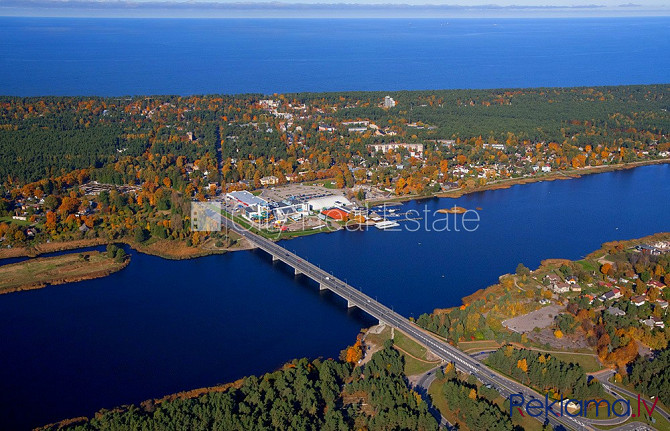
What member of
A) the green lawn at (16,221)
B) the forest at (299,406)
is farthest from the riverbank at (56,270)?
the forest at (299,406)

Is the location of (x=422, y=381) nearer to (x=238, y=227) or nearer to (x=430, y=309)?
(x=430, y=309)

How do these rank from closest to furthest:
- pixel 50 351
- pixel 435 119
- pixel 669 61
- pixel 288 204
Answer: pixel 50 351, pixel 288 204, pixel 435 119, pixel 669 61

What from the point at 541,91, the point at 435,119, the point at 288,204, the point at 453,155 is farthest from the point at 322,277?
the point at 541,91

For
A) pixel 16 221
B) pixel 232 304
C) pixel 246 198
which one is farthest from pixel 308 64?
pixel 232 304

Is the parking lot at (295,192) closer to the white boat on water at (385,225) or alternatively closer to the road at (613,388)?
the white boat on water at (385,225)

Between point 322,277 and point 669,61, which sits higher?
point 669,61

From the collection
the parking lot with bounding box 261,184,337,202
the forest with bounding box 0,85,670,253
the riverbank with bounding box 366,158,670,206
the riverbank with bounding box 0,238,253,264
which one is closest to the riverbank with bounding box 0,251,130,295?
the riverbank with bounding box 0,238,253,264

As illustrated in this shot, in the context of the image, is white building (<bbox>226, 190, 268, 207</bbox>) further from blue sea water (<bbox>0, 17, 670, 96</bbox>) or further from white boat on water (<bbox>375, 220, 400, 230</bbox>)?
blue sea water (<bbox>0, 17, 670, 96</bbox>)

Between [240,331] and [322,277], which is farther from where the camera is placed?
[322,277]
